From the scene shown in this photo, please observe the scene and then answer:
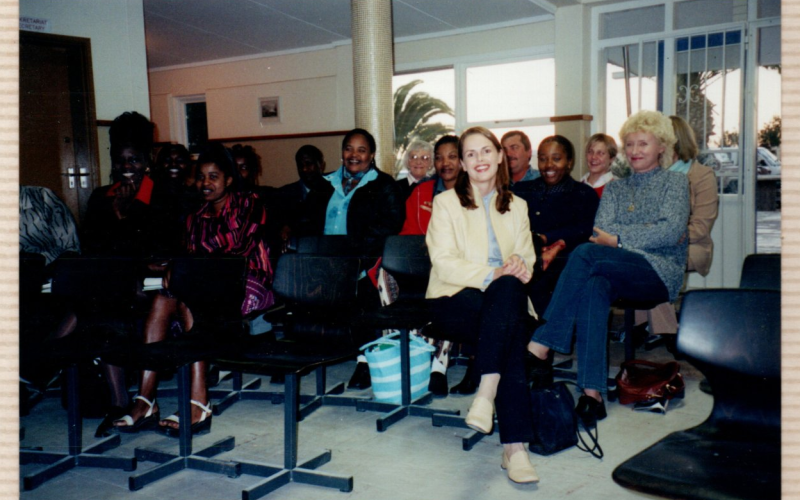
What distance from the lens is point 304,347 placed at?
2.59 m

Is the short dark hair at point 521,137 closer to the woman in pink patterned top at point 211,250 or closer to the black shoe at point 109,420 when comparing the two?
the woman in pink patterned top at point 211,250

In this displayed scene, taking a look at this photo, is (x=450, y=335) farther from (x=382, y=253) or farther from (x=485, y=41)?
(x=485, y=41)

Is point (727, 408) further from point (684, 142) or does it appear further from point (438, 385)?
point (684, 142)

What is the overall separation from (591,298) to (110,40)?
3708 mm

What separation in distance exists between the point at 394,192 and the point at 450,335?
1346mm

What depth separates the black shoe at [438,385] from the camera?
339cm

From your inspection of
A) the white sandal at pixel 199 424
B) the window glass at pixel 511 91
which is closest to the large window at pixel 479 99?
the window glass at pixel 511 91

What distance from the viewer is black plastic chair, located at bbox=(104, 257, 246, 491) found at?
2455mm

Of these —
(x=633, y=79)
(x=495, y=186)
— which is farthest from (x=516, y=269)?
(x=633, y=79)

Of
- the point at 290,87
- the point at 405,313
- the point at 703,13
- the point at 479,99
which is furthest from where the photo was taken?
the point at 290,87

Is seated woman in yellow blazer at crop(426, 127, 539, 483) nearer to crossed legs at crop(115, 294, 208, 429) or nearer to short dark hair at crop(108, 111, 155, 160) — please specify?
crossed legs at crop(115, 294, 208, 429)

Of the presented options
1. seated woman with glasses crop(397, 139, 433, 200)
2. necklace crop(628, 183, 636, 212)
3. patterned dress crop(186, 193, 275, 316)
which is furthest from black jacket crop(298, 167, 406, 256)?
necklace crop(628, 183, 636, 212)

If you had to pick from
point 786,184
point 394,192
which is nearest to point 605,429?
point 394,192

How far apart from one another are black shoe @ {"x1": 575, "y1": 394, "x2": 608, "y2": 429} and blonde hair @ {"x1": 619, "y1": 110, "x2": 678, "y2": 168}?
4.34 feet
